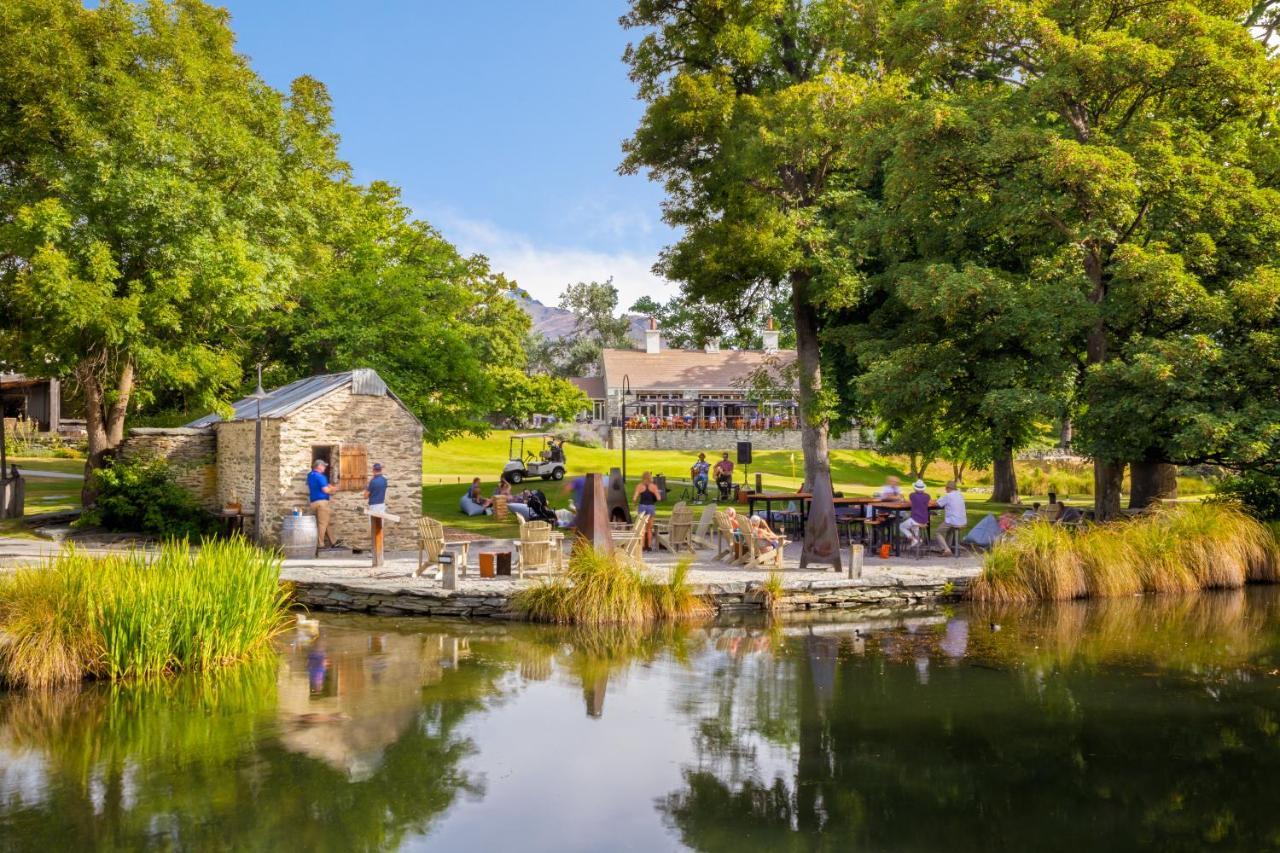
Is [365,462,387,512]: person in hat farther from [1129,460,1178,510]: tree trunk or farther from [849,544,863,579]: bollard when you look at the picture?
[1129,460,1178,510]: tree trunk

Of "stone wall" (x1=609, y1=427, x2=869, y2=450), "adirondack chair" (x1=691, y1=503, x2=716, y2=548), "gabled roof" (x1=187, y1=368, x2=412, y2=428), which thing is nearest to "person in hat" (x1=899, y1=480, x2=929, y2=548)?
"adirondack chair" (x1=691, y1=503, x2=716, y2=548)

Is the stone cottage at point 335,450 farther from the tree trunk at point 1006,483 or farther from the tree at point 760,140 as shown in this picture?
Result: the tree trunk at point 1006,483

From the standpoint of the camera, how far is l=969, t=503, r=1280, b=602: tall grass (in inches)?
558

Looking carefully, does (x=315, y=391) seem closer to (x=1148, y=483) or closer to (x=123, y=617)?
(x=123, y=617)

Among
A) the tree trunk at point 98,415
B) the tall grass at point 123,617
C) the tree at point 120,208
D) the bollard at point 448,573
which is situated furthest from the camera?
the tree trunk at point 98,415

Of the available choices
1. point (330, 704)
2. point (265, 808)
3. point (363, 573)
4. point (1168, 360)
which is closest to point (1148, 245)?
point (1168, 360)

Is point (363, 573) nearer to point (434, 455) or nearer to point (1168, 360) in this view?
point (1168, 360)

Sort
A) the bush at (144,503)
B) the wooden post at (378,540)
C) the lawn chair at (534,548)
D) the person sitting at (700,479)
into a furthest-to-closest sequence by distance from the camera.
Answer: the person sitting at (700,479) → the bush at (144,503) → the wooden post at (378,540) → the lawn chair at (534,548)

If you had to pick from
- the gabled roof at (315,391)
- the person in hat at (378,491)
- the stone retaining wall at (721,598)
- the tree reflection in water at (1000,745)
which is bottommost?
the tree reflection in water at (1000,745)

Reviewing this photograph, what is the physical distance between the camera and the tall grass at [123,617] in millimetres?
9602

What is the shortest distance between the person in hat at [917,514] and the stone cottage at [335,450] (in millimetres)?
8392

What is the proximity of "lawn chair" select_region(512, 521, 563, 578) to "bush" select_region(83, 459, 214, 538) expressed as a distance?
23.3 ft

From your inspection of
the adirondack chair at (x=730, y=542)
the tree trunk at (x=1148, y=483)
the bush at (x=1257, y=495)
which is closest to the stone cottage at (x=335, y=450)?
the adirondack chair at (x=730, y=542)

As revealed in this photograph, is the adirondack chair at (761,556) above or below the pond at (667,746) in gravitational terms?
above
